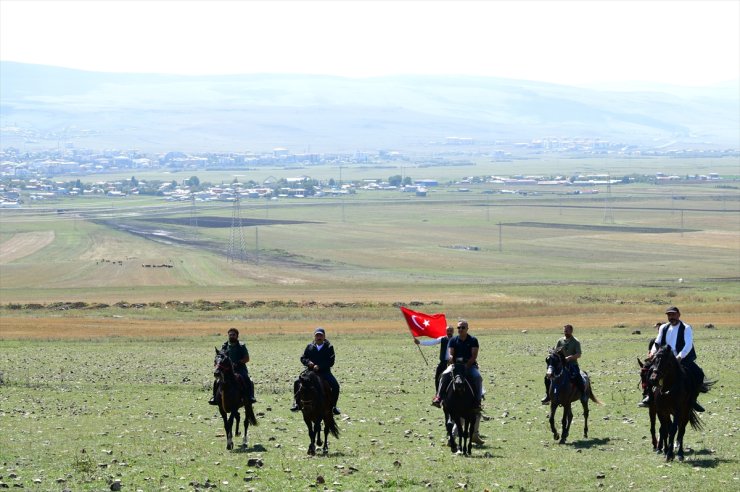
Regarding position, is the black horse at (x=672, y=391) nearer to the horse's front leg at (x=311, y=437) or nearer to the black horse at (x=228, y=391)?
the horse's front leg at (x=311, y=437)

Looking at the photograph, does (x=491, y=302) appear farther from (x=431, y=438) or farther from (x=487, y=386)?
(x=431, y=438)

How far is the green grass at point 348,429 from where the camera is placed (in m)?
18.6

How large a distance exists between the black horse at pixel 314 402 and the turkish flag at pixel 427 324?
4.16 m

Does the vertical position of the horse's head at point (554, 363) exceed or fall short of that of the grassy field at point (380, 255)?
it exceeds it

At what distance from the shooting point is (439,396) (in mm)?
22312

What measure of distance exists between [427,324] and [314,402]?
494cm

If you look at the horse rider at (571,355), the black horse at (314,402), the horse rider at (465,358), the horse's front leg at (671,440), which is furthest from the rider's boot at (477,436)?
the horse's front leg at (671,440)

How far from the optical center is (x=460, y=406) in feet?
70.9

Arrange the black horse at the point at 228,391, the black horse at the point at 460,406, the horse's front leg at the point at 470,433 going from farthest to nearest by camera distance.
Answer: the black horse at the point at 228,391
the black horse at the point at 460,406
the horse's front leg at the point at 470,433

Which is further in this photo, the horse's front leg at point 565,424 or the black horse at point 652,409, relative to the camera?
the horse's front leg at point 565,424

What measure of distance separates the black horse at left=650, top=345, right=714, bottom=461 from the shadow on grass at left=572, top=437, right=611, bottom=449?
6.95 ft

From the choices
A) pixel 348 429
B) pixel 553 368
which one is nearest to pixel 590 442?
pixel 553 368

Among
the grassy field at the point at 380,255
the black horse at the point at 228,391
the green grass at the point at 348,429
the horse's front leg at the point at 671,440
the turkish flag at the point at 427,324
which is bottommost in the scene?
the grassy field at the point at 380,255

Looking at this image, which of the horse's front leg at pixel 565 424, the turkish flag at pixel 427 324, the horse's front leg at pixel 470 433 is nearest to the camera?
the horse's front leg at pixel 470 433
